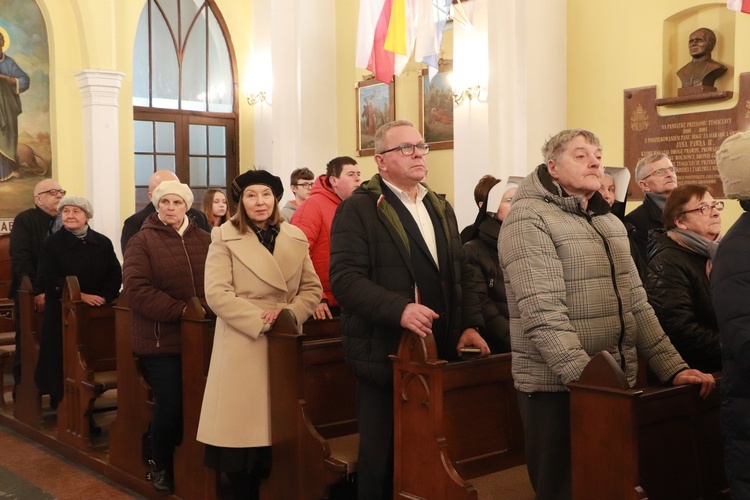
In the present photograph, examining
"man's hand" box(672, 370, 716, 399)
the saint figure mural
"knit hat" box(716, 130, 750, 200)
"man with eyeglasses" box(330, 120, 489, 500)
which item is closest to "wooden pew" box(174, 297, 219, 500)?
"man with eyeglasses" box(330, 120, 489, 500)

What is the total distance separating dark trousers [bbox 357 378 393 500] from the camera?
3.42 metres

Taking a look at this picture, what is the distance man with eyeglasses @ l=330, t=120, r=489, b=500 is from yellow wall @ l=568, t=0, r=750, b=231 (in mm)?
4450

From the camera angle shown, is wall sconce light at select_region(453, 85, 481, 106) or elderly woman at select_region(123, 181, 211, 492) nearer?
elderly woman at select_region(123, 181, 211, 492)

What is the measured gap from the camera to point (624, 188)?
17.4 ft

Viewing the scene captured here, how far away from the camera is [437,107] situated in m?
9.60

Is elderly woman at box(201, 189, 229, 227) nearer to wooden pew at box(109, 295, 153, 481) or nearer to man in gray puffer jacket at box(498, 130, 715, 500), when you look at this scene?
wooden pew at box(109, 295, 153, 481)

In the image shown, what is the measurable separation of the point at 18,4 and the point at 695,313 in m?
9.65

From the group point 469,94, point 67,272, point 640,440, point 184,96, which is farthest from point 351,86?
point 640,440

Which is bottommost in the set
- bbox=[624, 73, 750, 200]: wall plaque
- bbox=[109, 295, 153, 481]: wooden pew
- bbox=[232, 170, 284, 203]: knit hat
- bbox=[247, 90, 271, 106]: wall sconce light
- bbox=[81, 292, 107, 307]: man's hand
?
bbox=[109, 295, 153, 481]: wooden pew

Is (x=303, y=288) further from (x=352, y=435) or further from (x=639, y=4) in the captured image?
(x=639, y=4)

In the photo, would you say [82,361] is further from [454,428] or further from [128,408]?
[454,428]

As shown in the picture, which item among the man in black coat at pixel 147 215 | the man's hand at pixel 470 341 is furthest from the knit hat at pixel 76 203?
the man's hand at pixel 470 341

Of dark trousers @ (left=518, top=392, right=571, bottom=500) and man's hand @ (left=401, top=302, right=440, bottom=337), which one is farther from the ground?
man's hand @ (left=401, top=302, right=440, bottom=337)

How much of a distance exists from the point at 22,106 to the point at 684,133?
7614 mm
